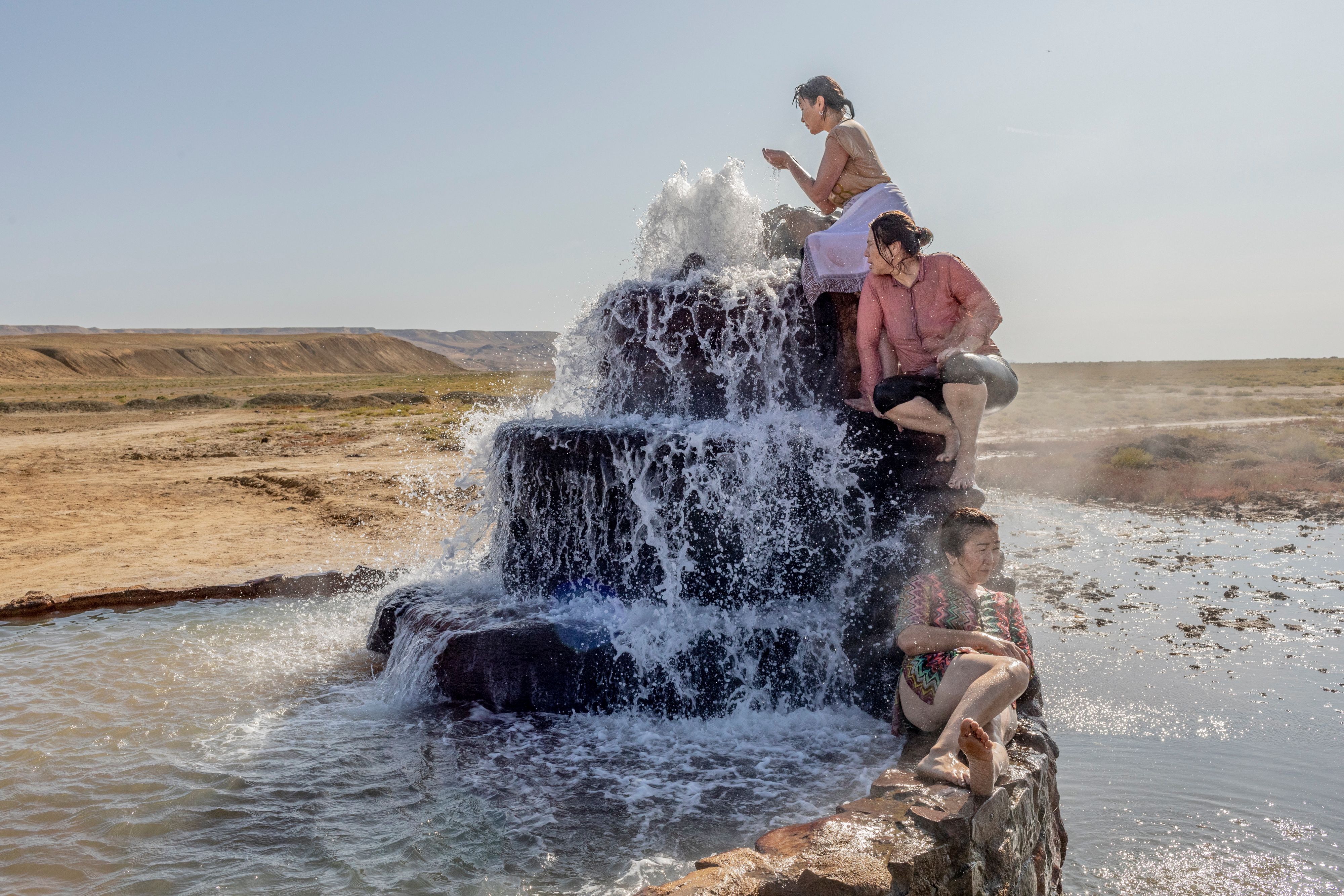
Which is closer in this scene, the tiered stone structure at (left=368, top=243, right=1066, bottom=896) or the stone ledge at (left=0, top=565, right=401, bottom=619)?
the tiered stone structure at (left=368, top=243, right=1066, bottom=896)

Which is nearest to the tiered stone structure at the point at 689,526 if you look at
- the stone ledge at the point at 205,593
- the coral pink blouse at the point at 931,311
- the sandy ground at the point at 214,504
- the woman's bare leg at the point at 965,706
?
the woman's bare leg at the point at 965,706

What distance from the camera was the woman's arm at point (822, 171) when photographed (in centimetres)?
538

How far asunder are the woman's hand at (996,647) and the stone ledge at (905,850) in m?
0.35

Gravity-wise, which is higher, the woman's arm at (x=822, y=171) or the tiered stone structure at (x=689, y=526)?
the woman's arm at (x=822, y=171)

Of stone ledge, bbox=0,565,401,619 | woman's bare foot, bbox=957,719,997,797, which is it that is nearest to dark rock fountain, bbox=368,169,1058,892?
woman's bare foot, bbox=957,719,997,797

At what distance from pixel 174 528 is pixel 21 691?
5.36 meters

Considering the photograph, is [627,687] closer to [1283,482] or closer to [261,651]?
[261,651]

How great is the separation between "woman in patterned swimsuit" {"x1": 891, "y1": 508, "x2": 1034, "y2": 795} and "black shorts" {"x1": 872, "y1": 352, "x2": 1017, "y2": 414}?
42.7 inches

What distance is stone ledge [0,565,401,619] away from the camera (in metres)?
6.87

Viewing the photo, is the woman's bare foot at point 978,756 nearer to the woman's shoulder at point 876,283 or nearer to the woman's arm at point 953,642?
the woman's arm at point 953,642

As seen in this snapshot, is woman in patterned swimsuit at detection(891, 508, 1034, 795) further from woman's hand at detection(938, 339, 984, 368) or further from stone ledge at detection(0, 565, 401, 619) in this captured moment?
stone ledge at detection(0, 565, 401, 619)

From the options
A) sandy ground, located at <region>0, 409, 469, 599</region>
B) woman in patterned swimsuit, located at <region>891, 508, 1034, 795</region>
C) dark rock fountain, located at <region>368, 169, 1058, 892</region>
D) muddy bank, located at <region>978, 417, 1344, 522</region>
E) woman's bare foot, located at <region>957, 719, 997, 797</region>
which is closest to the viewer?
woman's bare foot, located at <region>957, 719, 997, 797</region>

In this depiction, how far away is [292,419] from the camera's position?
23.6 meters

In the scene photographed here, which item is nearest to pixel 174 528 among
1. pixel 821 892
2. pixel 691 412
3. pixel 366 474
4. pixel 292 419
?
pixel 366 474
